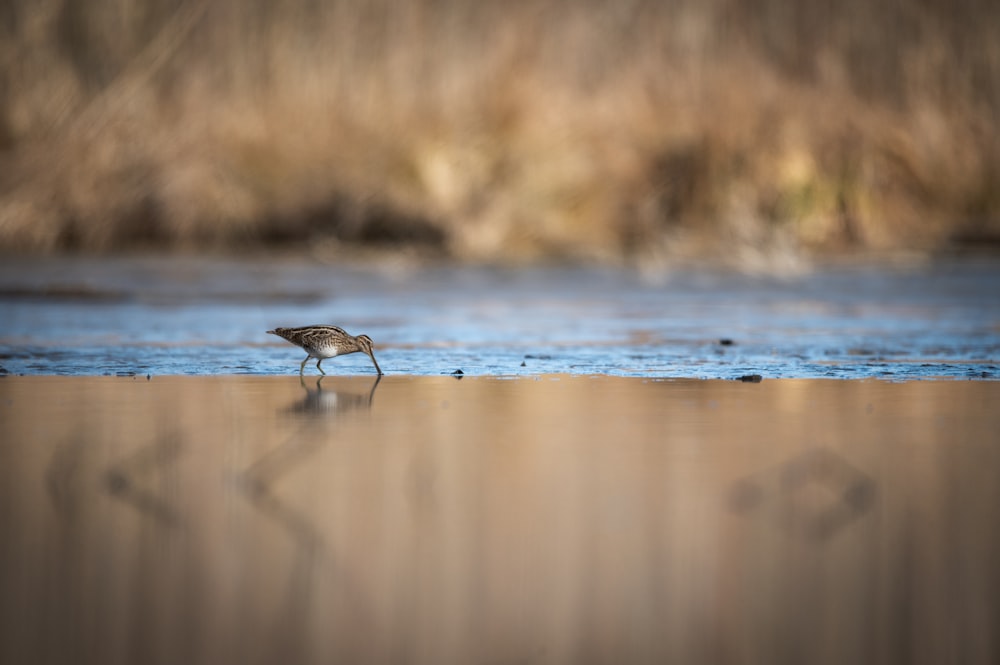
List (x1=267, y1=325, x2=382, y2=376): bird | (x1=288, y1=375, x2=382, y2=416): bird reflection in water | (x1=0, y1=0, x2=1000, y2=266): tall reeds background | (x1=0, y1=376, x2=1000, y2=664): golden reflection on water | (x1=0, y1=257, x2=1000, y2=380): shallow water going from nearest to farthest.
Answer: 1. (x1=0, y1=376, x2=1000, y2=664): golden reflection on water
2. (x1=288, y1=375, x2=382, y2=416): bird reflection in water
3. (x1=267, y1=325, x2=382, y2=376): bird
4. (x1=0, y1=257, x2=1000, y2=380): shallow water
5. (x1=0, y1=0, x2=1000, y2=266): tall reeds background

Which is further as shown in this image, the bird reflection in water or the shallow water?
the shallow water

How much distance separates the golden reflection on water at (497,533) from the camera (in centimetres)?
248

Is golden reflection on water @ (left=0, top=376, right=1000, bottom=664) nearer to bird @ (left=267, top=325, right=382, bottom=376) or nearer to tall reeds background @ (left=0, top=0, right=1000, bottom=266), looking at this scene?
bird @ (left=267, top=325, right=382, bottom=376)

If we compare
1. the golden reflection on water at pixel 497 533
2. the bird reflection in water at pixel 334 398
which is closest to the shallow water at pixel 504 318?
the bird reflection in water at pixel 334 398

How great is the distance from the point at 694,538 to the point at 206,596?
983mm

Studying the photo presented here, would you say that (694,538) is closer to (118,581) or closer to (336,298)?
(118,581)

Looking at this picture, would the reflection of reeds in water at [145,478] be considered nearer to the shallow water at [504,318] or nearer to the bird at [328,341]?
the bird at [328,341]

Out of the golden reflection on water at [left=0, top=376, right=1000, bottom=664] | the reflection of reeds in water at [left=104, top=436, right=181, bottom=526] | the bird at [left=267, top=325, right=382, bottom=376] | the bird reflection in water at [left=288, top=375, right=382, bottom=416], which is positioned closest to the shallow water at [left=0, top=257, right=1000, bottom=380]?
the bird at [left=267, top=325, right=382, bottom=376]

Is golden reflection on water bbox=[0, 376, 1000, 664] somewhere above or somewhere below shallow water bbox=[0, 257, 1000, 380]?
below

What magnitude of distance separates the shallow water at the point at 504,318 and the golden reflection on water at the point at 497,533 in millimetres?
1407

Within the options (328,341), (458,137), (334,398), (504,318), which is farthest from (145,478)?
(458,137)

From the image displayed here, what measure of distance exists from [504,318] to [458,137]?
4880 millimetres

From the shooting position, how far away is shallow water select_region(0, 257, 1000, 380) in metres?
6.35

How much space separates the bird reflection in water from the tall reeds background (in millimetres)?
7004
